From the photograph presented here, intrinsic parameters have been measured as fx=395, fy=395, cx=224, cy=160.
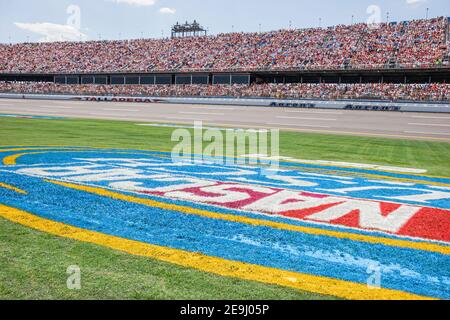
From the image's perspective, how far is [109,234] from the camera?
4.25 m

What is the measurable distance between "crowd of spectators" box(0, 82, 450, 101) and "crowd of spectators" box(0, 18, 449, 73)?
268cm

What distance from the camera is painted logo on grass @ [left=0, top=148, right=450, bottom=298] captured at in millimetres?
3803

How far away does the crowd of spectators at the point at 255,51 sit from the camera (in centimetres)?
4406

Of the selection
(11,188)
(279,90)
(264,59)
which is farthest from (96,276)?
(264,59)

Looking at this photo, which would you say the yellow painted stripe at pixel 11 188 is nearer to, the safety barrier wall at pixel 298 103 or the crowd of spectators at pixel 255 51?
the safety barrier wall at pixel 298 103

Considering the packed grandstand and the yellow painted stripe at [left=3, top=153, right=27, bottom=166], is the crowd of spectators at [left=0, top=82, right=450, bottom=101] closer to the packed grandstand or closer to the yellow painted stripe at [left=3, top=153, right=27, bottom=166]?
the packed grandstand

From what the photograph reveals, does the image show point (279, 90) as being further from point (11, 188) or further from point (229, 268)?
point (229, 268)

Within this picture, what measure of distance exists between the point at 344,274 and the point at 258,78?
159 ft

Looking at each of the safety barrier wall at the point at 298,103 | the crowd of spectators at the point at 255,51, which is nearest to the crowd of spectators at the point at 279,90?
the safety barrier wall at the point at 298,103

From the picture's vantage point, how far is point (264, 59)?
51.2 meters

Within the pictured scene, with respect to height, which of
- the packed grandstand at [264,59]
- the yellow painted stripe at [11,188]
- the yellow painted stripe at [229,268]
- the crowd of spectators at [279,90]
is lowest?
the yellow painted stripe at [229,268]

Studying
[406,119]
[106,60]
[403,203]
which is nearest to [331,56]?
[406,119]

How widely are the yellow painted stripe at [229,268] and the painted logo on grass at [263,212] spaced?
0.37 feet
